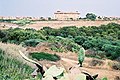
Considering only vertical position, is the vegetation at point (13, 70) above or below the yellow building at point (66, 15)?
above

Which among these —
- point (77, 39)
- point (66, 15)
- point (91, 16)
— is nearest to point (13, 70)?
→ point (77, 39)

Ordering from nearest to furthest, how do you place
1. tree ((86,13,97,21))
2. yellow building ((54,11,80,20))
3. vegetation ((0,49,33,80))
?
1. vegetation ((0,49,33,80))
2. yellow building ((54,11,80,20))
3. tree ((86,13,97,21))

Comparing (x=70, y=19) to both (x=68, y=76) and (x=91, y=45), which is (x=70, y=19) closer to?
Result: (x=91, y=45)

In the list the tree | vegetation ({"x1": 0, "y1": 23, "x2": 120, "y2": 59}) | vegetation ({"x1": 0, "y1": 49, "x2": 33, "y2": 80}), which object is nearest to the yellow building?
the tree

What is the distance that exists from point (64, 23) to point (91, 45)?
60.3 ft

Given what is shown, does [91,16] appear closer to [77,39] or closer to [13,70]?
A: [77,39]

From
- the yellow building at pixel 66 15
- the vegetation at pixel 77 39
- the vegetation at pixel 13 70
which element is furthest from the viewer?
the yellow building at pixel 66 15

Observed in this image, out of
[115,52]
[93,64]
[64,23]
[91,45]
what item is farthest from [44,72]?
[64,23]

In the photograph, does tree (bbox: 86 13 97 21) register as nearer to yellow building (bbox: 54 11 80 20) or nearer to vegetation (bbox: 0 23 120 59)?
yellow building (bbox: 54 11 80 20)

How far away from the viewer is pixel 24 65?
12906 mm

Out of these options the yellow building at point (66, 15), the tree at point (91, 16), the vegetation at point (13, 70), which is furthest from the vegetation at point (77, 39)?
the vegetation at point (13, 70)

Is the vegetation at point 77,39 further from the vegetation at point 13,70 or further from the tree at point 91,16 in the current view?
the vegetation at point 13,70

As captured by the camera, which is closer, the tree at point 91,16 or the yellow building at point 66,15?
the yellow building at point 66,15

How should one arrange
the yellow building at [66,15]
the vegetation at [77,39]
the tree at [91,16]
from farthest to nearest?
the tree at [91,16] < the yellow building at [66,15] < the vegetation at [77,39]
